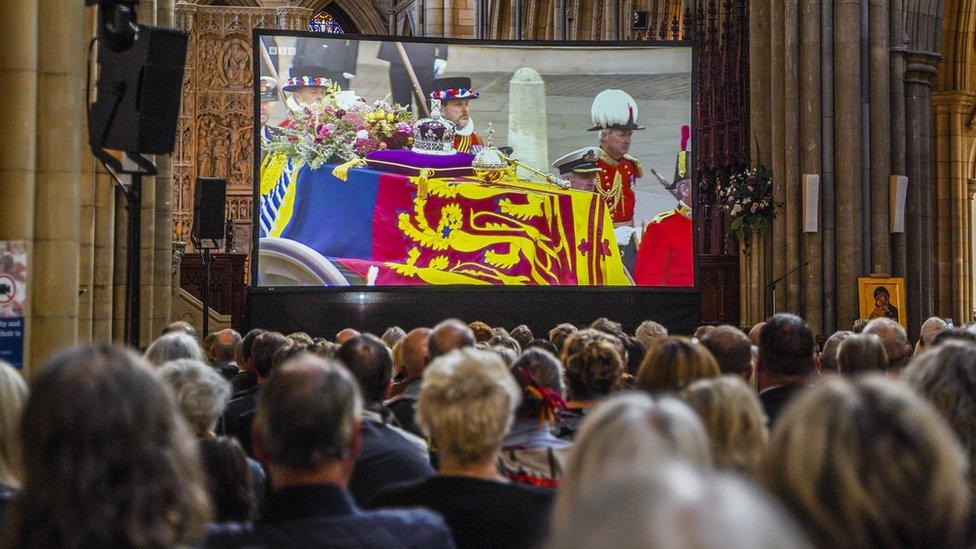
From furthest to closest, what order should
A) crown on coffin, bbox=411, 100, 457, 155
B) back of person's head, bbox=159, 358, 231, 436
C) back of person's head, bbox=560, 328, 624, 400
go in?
crown on coffin, bbox=411, 100, 457, 155, back of person's head, bbox=560, 328, 624, 400, back of person's head, bbox=159, 358, 231, 436

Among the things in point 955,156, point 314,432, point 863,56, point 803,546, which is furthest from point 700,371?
Result: point 955,156

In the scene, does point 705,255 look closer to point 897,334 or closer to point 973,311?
point 973,311

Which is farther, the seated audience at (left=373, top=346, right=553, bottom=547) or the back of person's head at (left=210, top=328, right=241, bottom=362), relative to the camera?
the back of person's head at (left=210, top=328, right=241, bottom=362)

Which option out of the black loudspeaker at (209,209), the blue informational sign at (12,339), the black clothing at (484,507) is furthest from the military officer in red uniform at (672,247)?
the black clothing at (484,507)

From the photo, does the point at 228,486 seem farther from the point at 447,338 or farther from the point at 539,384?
the point at 447,338

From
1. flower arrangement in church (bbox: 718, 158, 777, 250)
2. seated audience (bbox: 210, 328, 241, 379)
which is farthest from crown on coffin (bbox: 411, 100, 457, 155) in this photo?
seated audience (bbox: 210, 328, 241, 379)

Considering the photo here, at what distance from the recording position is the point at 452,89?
1485 cm

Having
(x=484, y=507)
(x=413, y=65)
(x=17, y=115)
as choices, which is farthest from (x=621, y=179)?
(x=484, y=507)

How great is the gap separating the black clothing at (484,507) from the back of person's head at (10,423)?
0.80 m

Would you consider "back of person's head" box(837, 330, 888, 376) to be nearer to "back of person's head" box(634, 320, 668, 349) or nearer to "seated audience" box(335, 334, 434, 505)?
"seated audience" box(335, 334, 434, 505)

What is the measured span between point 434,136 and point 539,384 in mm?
10540

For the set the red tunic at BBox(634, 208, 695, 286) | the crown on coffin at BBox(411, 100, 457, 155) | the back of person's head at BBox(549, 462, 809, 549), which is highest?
the crown on coffin at BBox(411, 100, 457, 155)

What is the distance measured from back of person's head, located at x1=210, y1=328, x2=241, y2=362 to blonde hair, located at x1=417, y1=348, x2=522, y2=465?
5.06m

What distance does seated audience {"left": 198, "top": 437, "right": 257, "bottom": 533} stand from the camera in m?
3.21
